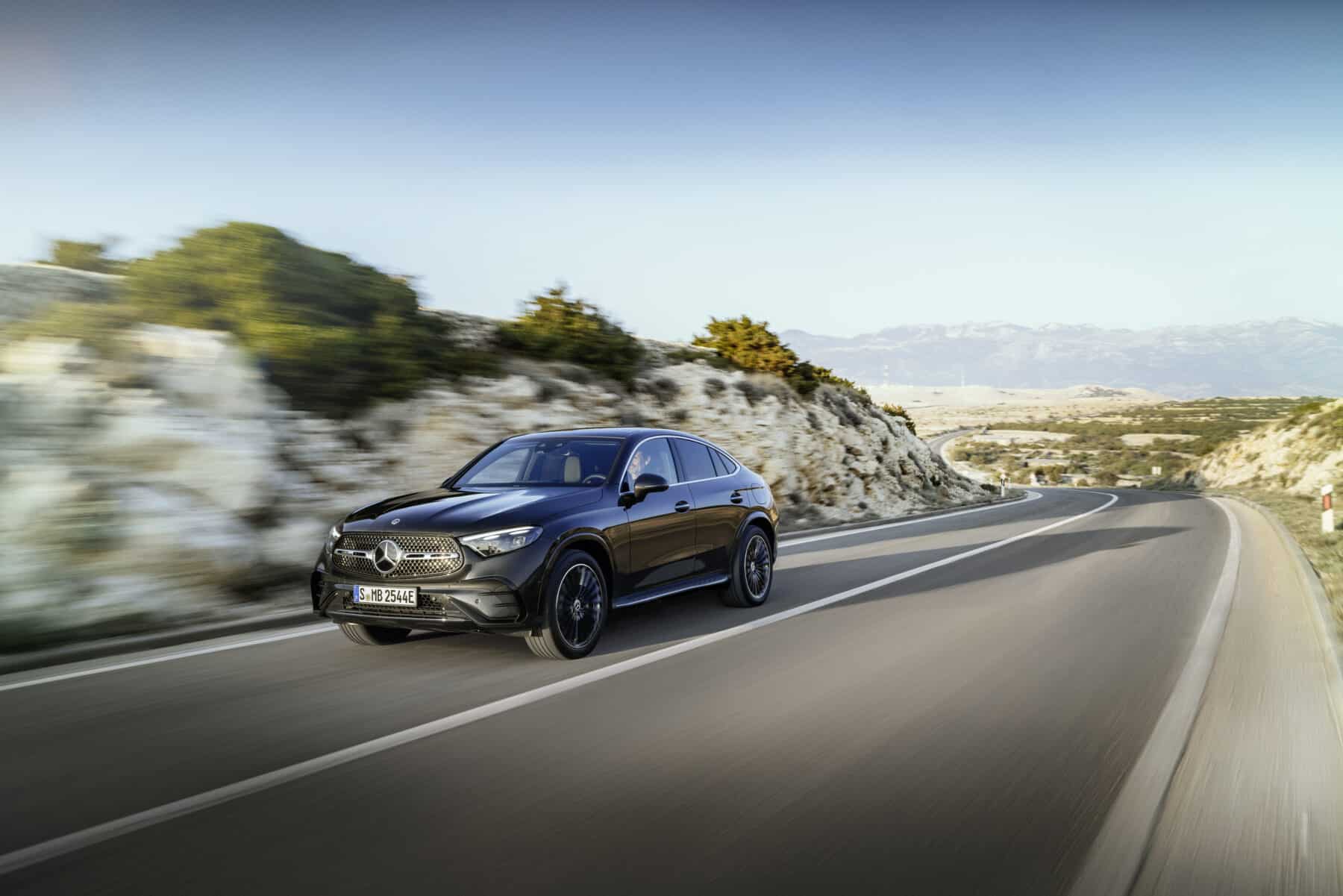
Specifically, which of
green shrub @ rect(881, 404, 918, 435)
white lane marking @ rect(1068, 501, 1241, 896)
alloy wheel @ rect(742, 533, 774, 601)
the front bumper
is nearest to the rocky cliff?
the front bumper

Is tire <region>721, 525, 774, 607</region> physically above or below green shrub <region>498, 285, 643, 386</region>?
below

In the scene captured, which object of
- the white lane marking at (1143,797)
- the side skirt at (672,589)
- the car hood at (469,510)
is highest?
the car hood at (469,510)

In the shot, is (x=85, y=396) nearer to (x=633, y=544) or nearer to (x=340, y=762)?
(x=633, y=544)

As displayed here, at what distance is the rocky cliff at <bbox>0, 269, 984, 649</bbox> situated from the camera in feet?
26.3

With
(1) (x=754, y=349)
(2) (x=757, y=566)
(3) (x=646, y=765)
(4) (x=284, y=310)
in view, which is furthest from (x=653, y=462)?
(1) (x=754, y=349)

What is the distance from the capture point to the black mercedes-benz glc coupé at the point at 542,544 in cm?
643

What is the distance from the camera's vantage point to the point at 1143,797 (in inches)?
169

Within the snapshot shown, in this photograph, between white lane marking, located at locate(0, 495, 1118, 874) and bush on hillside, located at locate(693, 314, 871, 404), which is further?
bush on hillside, located at locate(693, 314, 871, 404)

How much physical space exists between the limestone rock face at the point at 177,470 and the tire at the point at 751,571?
4.31 m

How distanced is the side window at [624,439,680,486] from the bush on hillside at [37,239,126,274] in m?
8.39

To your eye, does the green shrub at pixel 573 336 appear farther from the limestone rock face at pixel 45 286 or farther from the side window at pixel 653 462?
the side window at pixel 653 462

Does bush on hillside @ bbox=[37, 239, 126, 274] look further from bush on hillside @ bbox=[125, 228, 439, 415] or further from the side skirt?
the side skirt

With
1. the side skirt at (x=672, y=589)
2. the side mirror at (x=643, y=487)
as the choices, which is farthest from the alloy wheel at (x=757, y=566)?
the side mirror at (x=643, y=487)

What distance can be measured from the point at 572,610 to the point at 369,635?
166 centimetres
